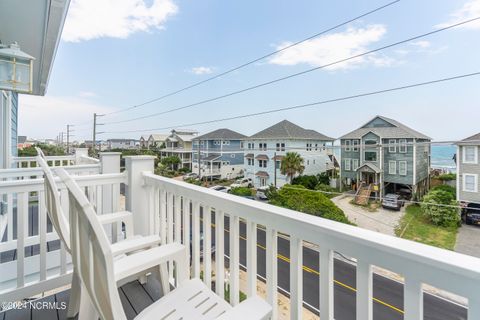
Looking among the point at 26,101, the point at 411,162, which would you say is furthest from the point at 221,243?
the point at 26,101

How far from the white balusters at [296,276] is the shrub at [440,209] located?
262cm

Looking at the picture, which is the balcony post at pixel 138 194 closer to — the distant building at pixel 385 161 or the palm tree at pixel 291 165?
the distant building at pixel 385 161

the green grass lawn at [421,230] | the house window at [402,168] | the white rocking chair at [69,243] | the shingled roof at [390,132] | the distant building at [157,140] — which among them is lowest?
the green grass lawn at [421,230]

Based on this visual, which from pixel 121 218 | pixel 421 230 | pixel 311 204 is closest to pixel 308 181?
pixel 311 204

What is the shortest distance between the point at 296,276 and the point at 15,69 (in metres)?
3.09

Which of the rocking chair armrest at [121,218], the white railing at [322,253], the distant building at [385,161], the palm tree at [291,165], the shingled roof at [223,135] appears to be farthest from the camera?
the shingled roof at [223,135]

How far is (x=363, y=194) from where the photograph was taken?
4.27 metres

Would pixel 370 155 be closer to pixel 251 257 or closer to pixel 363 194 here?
pixel 363 194

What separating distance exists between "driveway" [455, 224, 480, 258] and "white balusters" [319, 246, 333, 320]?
6.41 ft

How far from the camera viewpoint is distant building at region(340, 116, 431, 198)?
11.7 ft

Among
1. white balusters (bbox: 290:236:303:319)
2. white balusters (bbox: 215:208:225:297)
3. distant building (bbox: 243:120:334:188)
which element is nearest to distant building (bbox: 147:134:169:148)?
distant building (bbox: 243:120:334:188)

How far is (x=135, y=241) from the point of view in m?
1.41

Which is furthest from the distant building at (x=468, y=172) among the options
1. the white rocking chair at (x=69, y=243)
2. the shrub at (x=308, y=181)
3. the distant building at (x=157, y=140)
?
the distant building at (x=157, y=140)

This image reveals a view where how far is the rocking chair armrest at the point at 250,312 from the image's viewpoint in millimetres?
731
